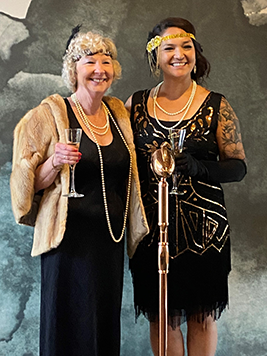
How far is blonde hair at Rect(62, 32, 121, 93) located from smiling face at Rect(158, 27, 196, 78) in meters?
0.26

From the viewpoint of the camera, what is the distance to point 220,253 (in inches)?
85.3

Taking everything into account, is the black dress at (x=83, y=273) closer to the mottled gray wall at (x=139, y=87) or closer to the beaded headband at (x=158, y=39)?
the beaded headband at (x=158, y=39)

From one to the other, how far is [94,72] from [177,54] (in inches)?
16.6

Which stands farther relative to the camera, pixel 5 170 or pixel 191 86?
pixel 5 170

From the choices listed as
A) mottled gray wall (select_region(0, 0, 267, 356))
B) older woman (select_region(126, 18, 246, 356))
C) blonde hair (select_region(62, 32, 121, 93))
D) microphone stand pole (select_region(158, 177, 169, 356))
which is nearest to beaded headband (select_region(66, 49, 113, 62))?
blonde hair (select_region(62, 32, 121, 93))

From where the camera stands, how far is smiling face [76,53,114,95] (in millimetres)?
1967

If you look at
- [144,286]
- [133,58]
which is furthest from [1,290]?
[133,58]

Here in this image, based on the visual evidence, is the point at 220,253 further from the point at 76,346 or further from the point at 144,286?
the point at 76,346

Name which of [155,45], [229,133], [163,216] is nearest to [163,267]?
[163,216]

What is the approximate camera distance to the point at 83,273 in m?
1.92

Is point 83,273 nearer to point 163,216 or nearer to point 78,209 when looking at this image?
point 78,209

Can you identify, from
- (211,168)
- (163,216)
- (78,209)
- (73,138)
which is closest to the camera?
(163,216)

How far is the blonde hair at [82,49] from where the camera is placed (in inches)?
78.2

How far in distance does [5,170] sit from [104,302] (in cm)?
119
